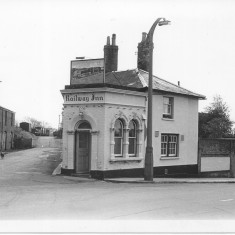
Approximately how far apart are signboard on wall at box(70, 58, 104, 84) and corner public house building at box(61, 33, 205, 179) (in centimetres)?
5

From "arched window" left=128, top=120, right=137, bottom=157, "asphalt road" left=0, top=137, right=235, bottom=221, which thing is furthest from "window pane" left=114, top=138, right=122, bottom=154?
"asphalt road" left=0, top=137, right=235, bottom=221

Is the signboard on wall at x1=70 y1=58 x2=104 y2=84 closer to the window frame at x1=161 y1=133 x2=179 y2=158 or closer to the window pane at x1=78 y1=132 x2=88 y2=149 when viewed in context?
the window pane at x1=78 y1=132 x2=88 y2=149

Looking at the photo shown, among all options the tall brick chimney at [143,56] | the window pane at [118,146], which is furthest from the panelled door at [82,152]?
the tall brick chimney at [143,56]

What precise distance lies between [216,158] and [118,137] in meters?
10.4

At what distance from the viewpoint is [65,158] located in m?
22.6

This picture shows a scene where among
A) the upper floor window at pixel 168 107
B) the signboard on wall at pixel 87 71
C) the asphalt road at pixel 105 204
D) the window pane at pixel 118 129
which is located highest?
the signboard on wall at pixel 87 71

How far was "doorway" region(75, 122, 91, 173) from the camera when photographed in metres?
22.4

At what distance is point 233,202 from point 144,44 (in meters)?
17.4

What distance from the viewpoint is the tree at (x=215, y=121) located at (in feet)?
179

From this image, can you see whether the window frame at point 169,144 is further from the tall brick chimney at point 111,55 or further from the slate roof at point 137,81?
the tall brick chimney at point 111,55

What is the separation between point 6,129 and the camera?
59844 mm

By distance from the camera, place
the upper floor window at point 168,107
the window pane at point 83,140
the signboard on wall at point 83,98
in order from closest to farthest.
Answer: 1. the signboard on wall at point 83,98
2. the window pane at point 83,140
3. the upper floor window at point 168,107

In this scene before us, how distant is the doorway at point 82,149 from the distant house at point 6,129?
115 feet

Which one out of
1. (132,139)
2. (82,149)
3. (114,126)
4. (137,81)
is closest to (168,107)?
(137,81)
